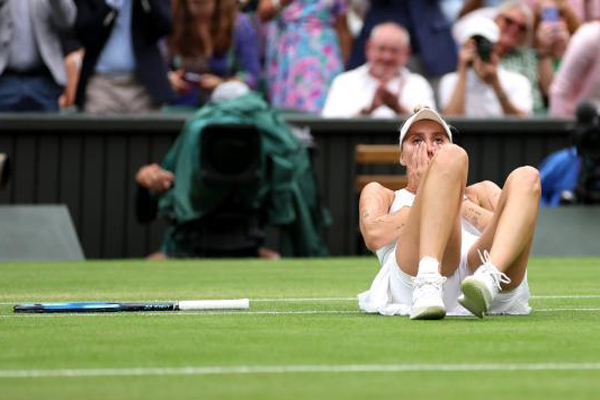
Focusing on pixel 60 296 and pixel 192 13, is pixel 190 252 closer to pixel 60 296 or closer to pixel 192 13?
pixel 192 13

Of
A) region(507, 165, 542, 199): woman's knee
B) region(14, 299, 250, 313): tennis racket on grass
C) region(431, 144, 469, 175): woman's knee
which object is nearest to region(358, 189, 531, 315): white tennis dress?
region(507, 165, 542, 199): woman's knee

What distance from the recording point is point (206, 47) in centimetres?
1605

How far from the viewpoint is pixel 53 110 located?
51.2 ft

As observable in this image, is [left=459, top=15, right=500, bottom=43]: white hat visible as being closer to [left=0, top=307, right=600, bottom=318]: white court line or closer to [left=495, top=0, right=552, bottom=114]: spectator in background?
[left=495, top=0, right=552, bottom=114]: spectator in background

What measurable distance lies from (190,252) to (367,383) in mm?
9501

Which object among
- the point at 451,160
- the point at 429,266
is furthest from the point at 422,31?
the point at 429,266

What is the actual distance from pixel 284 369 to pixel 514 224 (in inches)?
79.3

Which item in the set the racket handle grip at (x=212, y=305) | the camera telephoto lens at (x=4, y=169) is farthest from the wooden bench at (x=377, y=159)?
the racket handle grip at (x=212, y=305)

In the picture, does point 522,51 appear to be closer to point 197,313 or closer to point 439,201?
point 197,313

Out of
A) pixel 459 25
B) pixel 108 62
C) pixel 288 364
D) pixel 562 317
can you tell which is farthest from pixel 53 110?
pixel 288 364

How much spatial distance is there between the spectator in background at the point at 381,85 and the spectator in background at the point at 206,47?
995mm

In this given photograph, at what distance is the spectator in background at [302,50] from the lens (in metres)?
16.1

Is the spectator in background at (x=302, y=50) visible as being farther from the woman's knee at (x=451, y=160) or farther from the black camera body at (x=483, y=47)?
the woman's knee at (x=451, y=160)

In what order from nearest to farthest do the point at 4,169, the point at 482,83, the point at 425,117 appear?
the point at 425,117 → the point at 4,169 → the point at 482,83
